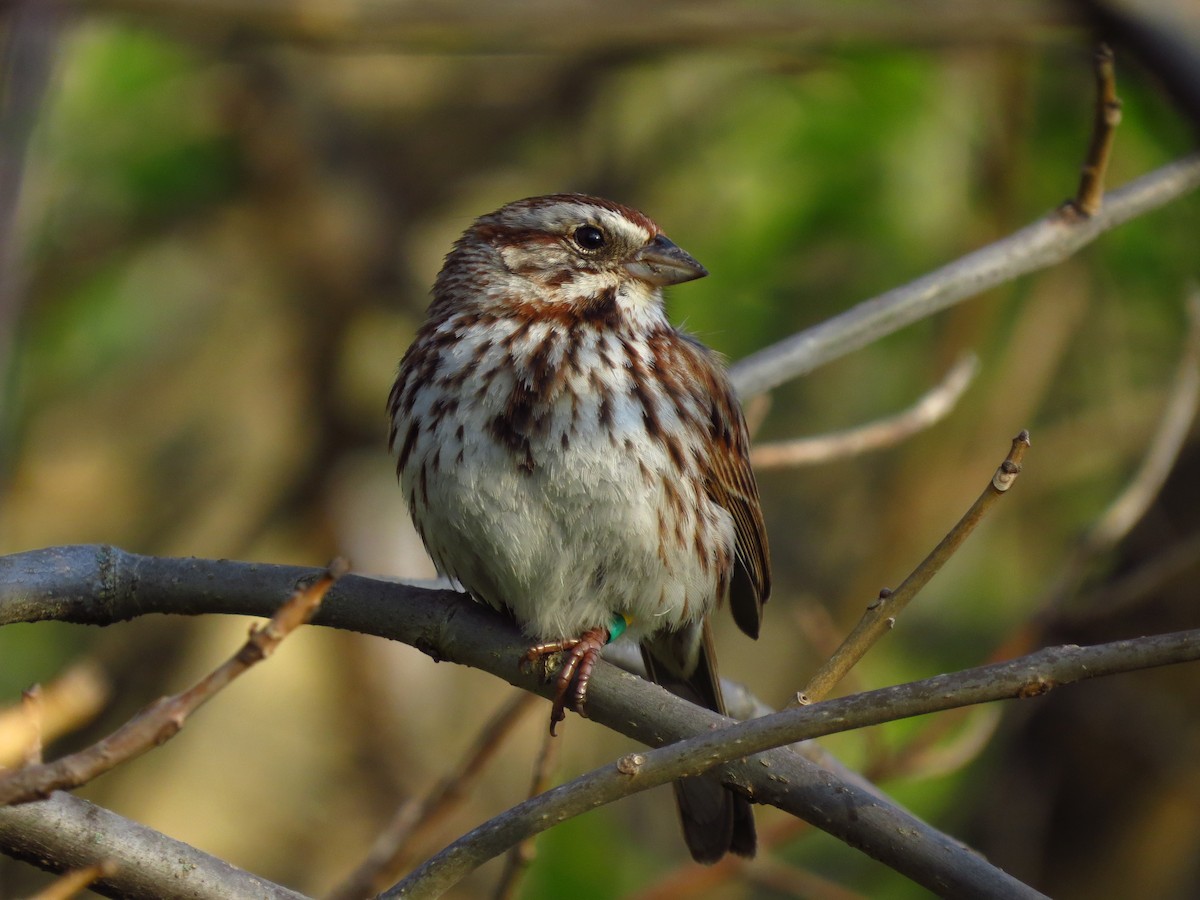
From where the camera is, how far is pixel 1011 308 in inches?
248

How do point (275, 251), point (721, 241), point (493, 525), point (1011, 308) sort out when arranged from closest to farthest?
1. point (493, 525)
2. point (721, 241)
3. point (1011, 308)
4. point (275, 251)

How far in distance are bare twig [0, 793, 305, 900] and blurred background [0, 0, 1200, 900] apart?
11.4 feet

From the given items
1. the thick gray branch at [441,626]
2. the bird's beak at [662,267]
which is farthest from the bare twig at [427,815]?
the bird's beak at [662,267]

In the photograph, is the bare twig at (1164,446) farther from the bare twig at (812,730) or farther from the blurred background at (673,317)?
the bare twig at (812,730)

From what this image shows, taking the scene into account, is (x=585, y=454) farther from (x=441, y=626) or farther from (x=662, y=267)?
(x=662, y=267)

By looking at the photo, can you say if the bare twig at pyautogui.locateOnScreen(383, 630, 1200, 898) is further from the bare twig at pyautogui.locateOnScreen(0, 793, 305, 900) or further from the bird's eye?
the bird's eye

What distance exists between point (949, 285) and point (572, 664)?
3.94 feet

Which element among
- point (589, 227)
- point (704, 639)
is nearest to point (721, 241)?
point (589, 227)

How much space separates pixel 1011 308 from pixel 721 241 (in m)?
1.36

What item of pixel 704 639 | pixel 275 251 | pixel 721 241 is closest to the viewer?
pixel 704 639

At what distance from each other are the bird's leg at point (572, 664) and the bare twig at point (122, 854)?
2.43 feet

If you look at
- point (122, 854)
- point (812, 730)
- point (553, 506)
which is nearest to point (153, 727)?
point (122, 854)

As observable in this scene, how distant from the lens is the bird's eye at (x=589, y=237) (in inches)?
152

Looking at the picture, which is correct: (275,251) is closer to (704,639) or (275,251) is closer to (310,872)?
(310,872)
